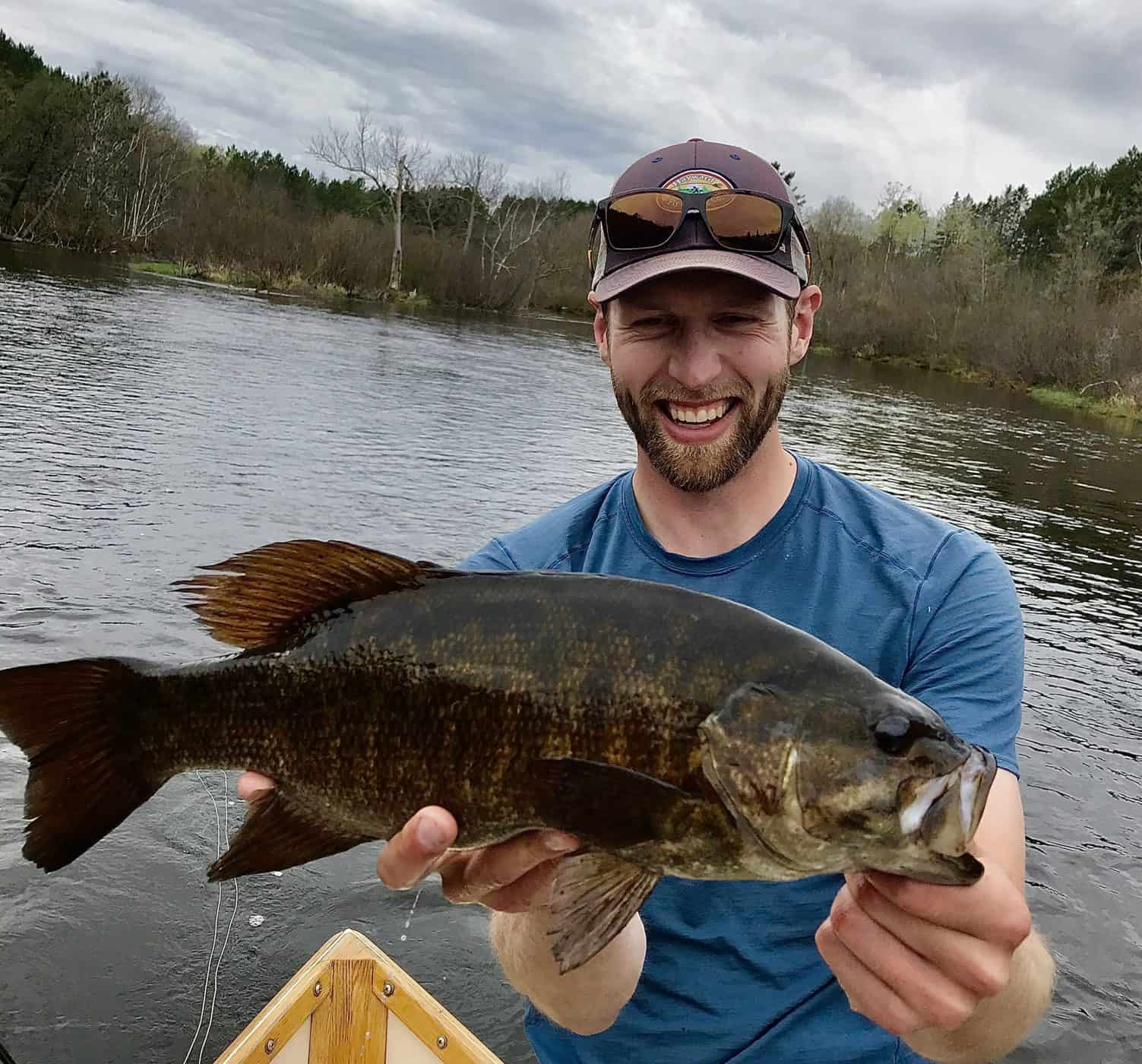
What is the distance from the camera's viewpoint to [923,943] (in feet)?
6.07

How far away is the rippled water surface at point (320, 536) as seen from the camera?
208 inches

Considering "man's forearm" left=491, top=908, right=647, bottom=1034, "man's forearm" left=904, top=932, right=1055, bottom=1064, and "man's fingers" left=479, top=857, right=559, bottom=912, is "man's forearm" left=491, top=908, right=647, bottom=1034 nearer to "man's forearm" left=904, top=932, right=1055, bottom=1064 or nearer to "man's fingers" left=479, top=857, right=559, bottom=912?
"man's fingers" left=479, top=857, right=559, bottom=912

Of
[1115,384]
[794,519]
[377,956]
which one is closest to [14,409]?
[377,956]

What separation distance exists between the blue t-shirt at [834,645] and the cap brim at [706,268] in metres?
0.66

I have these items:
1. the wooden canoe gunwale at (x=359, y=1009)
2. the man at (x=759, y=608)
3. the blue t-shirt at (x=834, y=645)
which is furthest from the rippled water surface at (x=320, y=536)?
the man at (x=759, y=608)

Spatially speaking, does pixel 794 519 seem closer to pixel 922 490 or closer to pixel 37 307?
pixel 922 490

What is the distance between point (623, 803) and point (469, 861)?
0.62 m

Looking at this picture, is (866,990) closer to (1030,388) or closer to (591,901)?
(591,901)

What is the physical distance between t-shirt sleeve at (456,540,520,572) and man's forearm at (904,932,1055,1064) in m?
1.86

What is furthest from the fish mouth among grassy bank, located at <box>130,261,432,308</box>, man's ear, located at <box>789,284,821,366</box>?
grassy bank, located at <box>130,261,432,308</box>

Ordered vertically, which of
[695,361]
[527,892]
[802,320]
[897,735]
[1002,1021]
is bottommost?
[1002,1021]

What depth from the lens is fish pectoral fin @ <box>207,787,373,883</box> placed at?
7.63 ft

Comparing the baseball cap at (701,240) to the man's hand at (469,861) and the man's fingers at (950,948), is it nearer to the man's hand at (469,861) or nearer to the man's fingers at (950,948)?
the man's hand at (469,861)

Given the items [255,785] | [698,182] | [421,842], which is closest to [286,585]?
[255,785]
